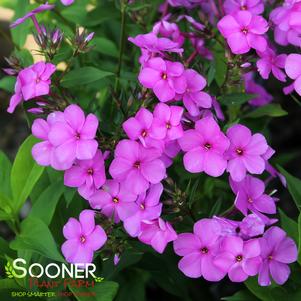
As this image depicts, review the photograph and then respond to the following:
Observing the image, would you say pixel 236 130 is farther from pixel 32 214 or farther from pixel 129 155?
pixel 32 214

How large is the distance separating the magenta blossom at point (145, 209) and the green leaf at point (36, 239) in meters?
0.13

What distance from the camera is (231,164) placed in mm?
941

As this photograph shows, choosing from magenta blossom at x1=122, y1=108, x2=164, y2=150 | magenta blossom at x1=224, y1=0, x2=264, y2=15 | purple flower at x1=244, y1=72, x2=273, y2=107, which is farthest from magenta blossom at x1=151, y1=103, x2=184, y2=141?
purple flower at x1=244, y1=72, x2=273, y2=107

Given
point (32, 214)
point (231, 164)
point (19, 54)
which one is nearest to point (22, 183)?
point (32, 214)

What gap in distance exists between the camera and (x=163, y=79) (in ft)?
3.09

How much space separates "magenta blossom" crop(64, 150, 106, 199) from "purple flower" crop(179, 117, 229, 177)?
140 mm

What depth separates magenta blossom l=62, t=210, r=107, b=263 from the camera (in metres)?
0.93

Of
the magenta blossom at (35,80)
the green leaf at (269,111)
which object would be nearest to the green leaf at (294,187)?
the green leaf at (269,111)

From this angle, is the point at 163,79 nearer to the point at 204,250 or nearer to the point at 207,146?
the point at 207,146

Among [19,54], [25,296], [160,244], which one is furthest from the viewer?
[19,54]

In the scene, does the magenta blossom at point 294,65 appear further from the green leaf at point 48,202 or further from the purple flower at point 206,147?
the green leaf at point 48,202

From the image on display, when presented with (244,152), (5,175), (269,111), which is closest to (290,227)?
(244,152)

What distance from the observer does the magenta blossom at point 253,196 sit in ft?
3.18

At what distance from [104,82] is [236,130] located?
1.36 feet
